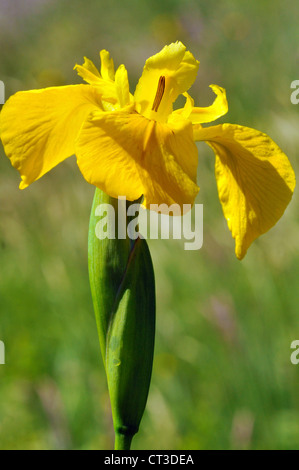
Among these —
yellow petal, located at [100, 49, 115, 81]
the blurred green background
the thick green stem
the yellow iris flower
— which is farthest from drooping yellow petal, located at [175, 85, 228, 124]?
the blurred green background

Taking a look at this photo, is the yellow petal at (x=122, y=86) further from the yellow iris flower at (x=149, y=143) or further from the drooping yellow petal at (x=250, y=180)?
the drooping yellow petal at (x=250, y=180)

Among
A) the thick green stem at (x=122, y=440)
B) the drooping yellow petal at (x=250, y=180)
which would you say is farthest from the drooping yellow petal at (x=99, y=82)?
the thick green stem at (x=122, y=440)

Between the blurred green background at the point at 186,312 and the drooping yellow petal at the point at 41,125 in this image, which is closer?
the drooping yellow petal at the point at 41,125

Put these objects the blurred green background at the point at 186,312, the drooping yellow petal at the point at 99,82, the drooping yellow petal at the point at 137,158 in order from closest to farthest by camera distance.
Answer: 1. the drooping yellow petal at the point at 137,158
2. the drooping yellow petal at the point at 99,82
3. the blurred green background at the point at 186,312

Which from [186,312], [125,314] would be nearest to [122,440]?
[125,314]

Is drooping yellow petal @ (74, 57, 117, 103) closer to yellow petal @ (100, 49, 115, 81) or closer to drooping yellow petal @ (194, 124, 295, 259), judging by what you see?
yellow petal @ (100, 49, 115, 81)

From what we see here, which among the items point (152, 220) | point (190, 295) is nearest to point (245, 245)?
point (152, 220)

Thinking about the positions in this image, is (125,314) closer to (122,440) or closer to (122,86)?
(122,440)

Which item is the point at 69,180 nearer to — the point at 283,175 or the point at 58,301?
the point at 58,301
